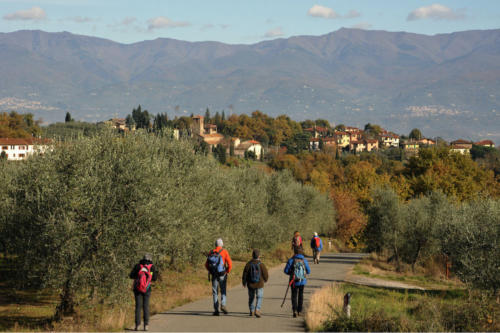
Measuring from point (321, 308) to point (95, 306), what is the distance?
6557mm

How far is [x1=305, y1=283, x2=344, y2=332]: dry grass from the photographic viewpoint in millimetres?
15054

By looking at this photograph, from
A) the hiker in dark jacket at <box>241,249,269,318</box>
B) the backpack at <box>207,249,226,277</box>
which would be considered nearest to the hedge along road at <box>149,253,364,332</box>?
the hiker in dark jacket at <box>241,249,269,318</box>

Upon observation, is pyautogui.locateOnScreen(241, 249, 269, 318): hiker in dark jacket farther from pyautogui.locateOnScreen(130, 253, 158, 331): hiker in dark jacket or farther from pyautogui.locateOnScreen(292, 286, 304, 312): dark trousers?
pyautogui.locateOnScreen(130, 253, 158, 331): hiker in dark jacket

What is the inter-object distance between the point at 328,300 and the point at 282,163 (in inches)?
5128

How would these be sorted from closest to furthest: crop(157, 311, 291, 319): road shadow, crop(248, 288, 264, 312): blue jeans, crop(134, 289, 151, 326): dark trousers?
crop(134, 289, 151, 326): dark trousers
crop(248, 288, 264, 312): blue jeans
crop(157, 311, 291, 319): road shadow

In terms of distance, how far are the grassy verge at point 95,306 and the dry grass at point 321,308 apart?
4.78 meters

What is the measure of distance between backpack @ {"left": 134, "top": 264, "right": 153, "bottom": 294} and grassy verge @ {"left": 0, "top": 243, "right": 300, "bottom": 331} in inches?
51.3

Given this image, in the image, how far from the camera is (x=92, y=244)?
1673 cm

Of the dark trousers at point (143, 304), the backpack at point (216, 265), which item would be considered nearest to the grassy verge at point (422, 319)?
the backpack at point (216, 265)

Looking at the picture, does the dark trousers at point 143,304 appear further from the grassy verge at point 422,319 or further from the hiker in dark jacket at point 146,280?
the grassy verge at point 422,319

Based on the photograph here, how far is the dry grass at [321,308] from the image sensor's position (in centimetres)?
1505

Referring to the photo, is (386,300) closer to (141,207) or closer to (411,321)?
(411,321)

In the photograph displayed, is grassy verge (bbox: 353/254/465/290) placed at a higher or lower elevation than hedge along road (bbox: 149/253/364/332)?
lower

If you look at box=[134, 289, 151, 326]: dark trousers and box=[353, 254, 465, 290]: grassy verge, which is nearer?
box=[134, 289, 151, 326]: dark trousers
